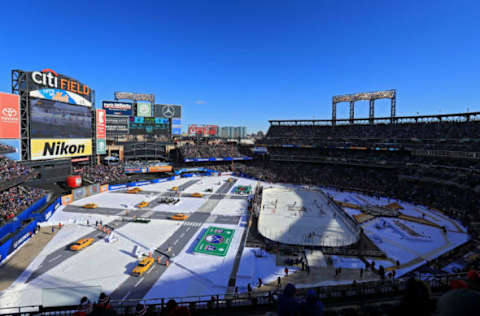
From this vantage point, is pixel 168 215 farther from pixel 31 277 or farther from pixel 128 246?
pixel 31 277

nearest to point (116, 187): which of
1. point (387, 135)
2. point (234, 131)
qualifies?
point (387, 135)

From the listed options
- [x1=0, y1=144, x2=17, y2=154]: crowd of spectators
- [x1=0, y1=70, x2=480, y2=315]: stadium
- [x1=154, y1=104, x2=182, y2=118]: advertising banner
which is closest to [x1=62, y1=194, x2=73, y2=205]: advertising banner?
[x1=0, y1=70, x2=480, y2=315]: stadium

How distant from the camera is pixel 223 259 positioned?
22.6 metres

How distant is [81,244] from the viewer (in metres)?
24.6

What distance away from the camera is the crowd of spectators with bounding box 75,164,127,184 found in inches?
1941

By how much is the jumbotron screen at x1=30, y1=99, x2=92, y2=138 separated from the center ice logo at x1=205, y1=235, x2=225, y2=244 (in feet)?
115

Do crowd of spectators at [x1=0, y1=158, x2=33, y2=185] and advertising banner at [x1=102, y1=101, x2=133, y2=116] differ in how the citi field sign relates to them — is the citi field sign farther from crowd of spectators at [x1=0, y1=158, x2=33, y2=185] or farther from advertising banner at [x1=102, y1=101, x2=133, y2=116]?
advertising banner at [x1=102, y1=101, x2=133, y2=116]

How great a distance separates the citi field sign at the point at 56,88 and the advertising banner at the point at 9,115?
344 cm

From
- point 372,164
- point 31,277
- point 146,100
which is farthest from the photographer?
point 146,100

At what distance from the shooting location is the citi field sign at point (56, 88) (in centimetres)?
3781

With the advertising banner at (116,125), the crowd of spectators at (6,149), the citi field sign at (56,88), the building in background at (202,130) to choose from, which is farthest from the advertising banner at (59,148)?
A: the building in background at (202,130)

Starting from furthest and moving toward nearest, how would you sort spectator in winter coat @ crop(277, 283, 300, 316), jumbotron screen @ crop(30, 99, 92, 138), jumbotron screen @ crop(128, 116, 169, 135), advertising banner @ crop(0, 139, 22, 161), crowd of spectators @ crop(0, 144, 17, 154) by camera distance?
jumbotron screen @ crop(128, 116, 169, 135) < jumbotron screen @ crop(30, 99, 92, 138) < advertising banner @ crop(0, 139, 22, 161) < crowd of spectators @ crop(0, 144, 17, 154) < spectator in winter coat @ crop(277, 283, 300, 316)

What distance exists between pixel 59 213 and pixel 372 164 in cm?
6487

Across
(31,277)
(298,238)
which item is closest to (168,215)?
(31,277)
